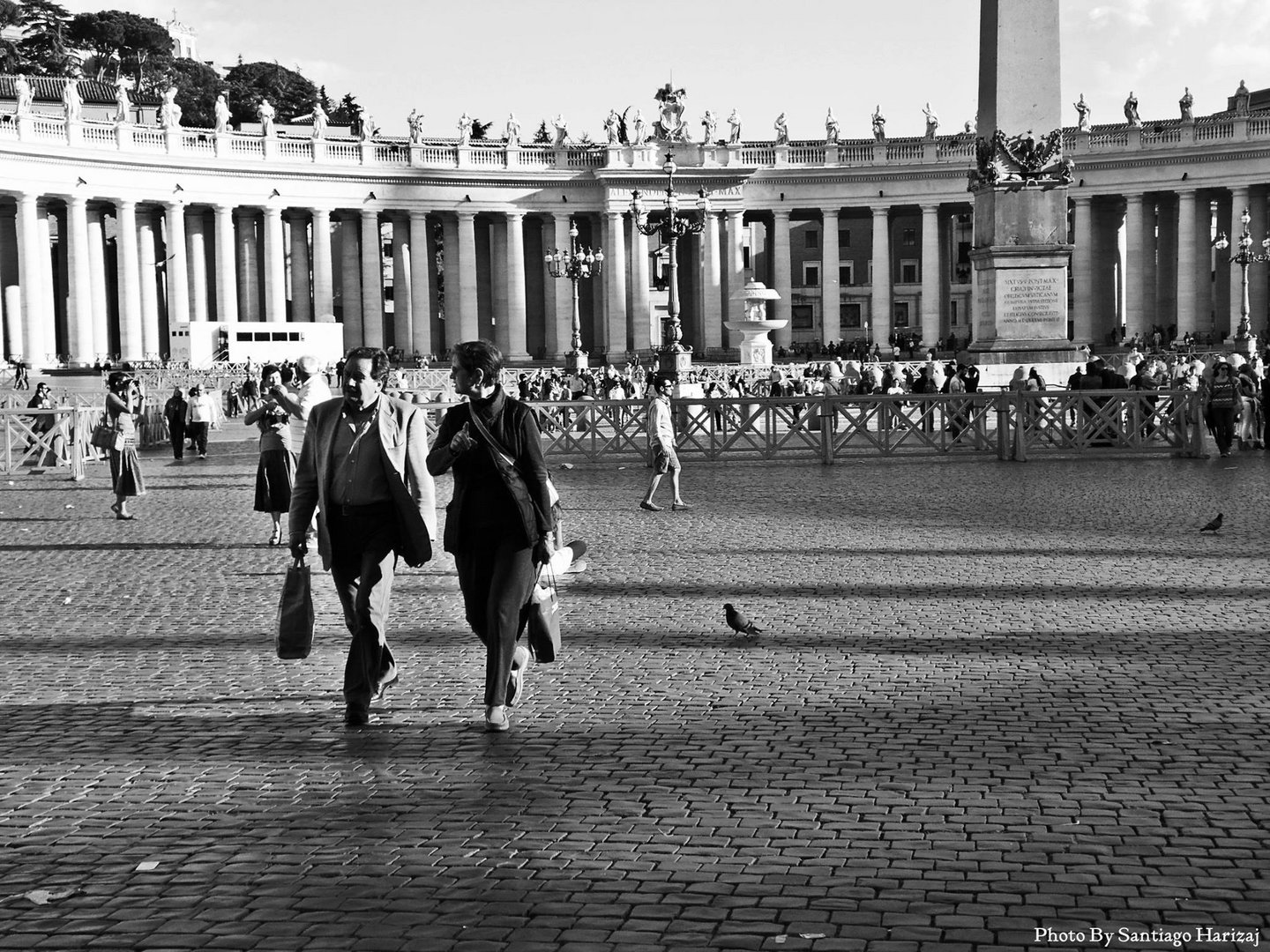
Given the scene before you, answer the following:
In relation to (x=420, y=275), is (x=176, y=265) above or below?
above

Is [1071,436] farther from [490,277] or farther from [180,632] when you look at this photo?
[490,277]

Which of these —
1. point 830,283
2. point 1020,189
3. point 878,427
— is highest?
point 830,283

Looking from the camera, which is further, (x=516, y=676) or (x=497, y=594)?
(x=516, y=676)

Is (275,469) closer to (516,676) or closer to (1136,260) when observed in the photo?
(516,676)

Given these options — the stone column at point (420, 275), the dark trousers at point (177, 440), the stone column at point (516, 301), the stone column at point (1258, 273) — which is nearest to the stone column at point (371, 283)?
the stone column at point (420, 275)

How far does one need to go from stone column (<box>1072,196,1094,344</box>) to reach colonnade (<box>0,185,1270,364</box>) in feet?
0.36

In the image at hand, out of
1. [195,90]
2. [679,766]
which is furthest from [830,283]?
[679,766]

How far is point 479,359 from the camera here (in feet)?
26.8

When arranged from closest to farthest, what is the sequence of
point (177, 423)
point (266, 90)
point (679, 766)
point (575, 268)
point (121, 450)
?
1. point (679, 766)
2. point (121, 450)
3. point (177, 423)
4. point (575, 268)
5. point (266, 90)

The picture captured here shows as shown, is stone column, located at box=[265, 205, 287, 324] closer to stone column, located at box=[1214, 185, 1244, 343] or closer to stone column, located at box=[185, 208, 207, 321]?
stone column, located at box=[185, 208, 207, 321]

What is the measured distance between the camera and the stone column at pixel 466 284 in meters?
74.4

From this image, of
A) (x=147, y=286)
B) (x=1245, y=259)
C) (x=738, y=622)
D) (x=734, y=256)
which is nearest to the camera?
(x=738, y=622)

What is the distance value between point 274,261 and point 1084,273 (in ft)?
118

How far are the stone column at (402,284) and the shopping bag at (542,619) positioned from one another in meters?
67.1
